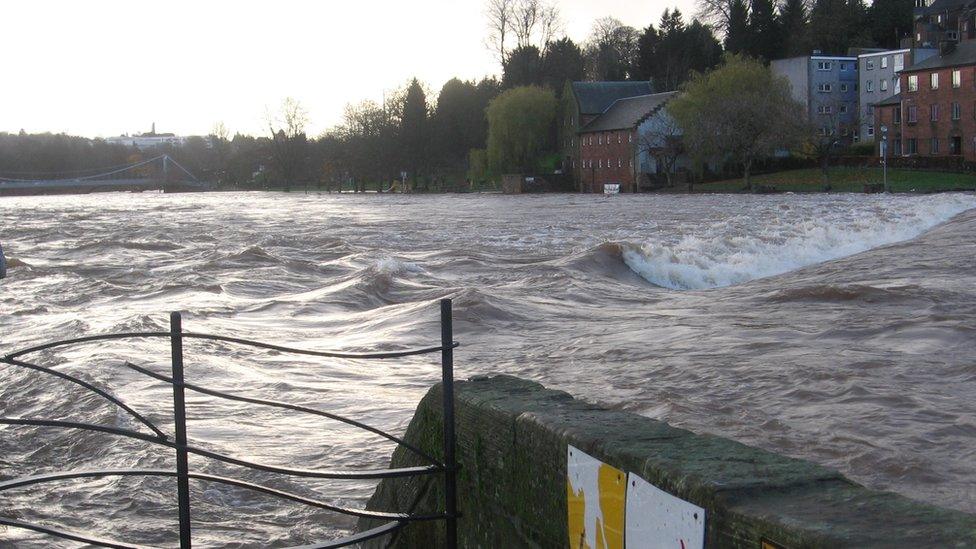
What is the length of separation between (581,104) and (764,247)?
234ft

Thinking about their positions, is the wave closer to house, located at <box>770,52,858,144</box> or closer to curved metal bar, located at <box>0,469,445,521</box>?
curved metal bar, located at <box>0,469,445,521</box>

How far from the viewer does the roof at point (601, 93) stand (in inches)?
3688

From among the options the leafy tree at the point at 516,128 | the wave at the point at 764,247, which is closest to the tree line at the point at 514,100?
the leafy tree at the point at 516,128

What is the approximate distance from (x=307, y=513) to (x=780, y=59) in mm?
94365

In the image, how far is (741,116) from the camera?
235ft

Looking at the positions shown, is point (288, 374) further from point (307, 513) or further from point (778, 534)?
point (778, 534)

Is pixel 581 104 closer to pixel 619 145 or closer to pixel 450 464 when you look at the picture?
pixel 619 145

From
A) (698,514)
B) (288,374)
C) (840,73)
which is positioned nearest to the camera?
(698,514)

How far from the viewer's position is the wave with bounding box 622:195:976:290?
20.4m

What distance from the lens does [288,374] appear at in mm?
10688

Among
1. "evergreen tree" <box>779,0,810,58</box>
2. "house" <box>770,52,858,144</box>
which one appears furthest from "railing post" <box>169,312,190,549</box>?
"evergreen tree" <box>779,0,810,58</box>

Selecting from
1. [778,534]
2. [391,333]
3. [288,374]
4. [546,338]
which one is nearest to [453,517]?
[778,534]

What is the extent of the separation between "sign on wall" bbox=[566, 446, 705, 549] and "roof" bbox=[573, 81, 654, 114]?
91410 mm

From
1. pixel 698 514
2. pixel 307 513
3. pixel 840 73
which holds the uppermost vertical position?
pixel 840 73
